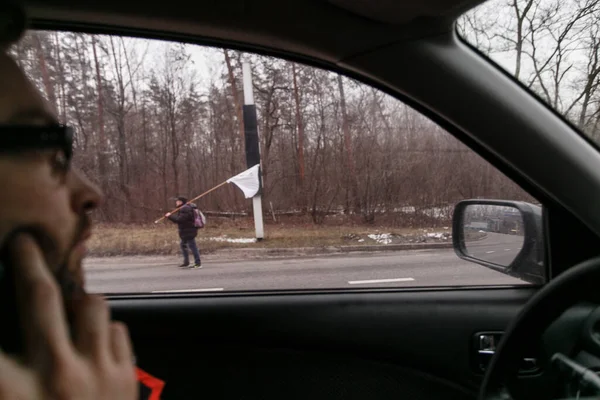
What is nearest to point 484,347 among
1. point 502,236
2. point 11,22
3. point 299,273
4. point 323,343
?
point 502,236

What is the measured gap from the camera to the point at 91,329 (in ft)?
2.13

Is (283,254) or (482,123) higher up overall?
(482,123)

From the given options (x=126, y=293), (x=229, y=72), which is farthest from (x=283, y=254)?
(x=229, y=72)

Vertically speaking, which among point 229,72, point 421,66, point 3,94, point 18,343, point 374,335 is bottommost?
point 374,335

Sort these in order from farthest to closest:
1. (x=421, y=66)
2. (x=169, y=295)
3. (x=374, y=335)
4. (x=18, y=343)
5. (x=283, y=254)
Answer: (x=283, y=254)
(x=169, y=295)
(x=374, y=335)
(x=421, y=66)
(x=18, y=343)

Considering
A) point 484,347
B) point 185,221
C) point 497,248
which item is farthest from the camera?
point 185,221

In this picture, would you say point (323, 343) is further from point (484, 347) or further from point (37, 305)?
point (37, 305)

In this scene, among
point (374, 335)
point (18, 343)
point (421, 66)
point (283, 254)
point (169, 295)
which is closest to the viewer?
point (18, 343)

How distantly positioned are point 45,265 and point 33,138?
0.66 feet

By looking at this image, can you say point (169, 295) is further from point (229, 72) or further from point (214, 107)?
point (229, 72)

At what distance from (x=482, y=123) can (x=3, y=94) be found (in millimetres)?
1545

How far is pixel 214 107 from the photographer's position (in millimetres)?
2361

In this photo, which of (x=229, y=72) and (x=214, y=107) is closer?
(x=229, y=72)

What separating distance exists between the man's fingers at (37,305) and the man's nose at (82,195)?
0.11 metres
